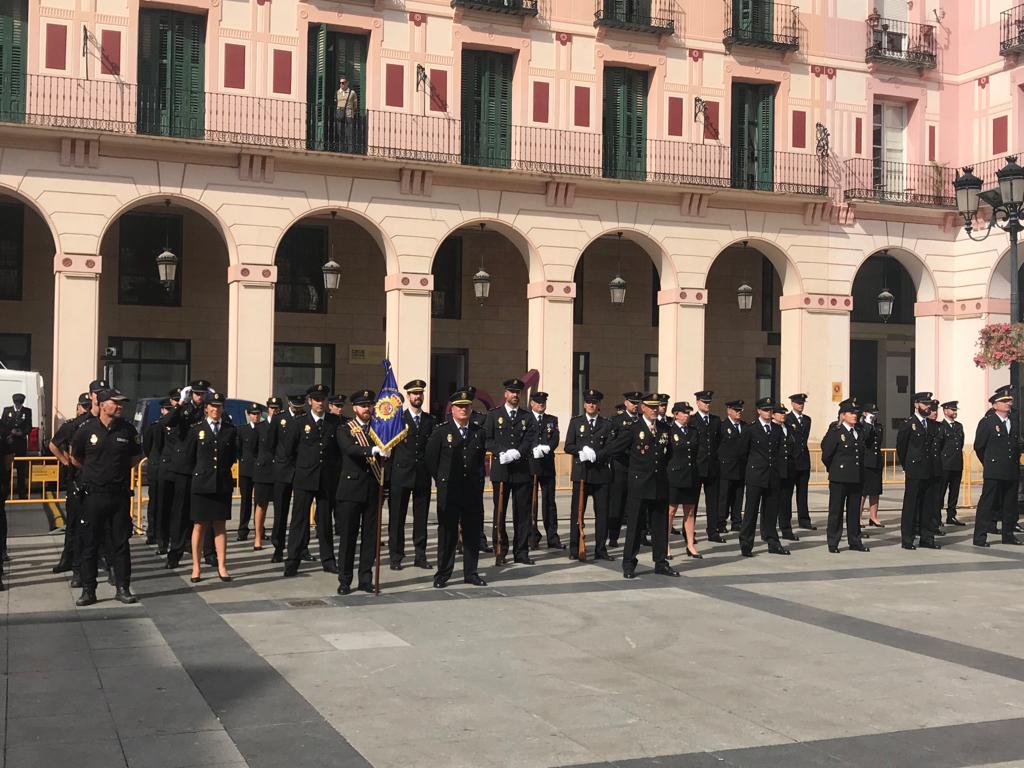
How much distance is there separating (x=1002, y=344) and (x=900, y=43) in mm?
13586

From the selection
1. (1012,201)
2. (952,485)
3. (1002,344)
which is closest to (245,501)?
(952,485)

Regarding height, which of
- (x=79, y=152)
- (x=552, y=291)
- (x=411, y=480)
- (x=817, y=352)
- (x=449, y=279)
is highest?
(x=79, y=152)

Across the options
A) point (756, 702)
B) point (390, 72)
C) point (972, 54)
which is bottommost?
point (756, 702)

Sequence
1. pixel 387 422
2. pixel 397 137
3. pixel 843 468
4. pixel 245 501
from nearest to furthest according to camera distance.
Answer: pixel 387 422 < pixel 843 468 < pixel 245 501 < pixel 397 137

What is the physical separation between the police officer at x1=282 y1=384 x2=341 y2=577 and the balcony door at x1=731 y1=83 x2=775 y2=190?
17322 millimetres

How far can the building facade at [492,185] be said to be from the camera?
22625mm

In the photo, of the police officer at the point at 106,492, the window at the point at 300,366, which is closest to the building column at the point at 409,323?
the window at the point at 300,366

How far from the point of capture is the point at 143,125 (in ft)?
75.1

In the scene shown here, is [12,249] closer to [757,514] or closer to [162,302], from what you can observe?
[162,302]

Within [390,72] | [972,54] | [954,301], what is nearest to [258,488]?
[390,72]

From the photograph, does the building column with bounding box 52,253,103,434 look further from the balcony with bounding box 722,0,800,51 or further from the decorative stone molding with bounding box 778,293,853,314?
the decorative stone molding with bounding box 778,293,853,314

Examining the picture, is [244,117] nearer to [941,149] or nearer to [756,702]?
[941,149]

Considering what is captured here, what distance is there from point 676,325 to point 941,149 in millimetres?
8595

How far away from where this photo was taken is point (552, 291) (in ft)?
85.0
